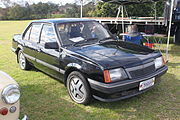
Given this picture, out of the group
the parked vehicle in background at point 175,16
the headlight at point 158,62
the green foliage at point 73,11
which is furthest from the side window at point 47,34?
the green foliage at point 73,11

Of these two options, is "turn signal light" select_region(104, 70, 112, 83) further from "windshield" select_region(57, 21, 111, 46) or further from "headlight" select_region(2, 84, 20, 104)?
"headlight" select_region(2, 84, 20, 104)

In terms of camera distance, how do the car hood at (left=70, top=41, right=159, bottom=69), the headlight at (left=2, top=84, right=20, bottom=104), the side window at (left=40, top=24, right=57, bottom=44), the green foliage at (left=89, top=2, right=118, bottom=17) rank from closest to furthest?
the headlight at (left=2, top=84, right=20, bottom=104)
the car hood at (left=70, top=41, right=159, bottom=69)
the side window at (left=40, top=24, right=57, bottom=44)
the green foliage at (left=89, top=2, right=118, bottom=17)

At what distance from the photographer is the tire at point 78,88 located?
3.19 m

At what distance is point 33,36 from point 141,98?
9.92ft

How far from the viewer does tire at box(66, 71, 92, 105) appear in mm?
3187

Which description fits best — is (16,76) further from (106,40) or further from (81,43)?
(106,40)

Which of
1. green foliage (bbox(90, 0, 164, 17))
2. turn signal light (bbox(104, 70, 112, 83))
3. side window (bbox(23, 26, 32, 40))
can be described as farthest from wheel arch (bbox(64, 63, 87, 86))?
green foliage (bbox(90, 0, 164, 17))

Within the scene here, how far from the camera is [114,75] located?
9.70 feet

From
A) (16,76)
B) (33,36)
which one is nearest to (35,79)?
(16,76)

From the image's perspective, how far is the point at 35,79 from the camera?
15.9 feet

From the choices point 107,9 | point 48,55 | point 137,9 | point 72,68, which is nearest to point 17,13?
point 107,9

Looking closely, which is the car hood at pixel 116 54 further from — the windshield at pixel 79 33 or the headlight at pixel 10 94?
the headlight at pixel 10 94

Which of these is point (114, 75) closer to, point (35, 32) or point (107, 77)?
point (107, 77)

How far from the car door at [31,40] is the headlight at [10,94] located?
2572mm
